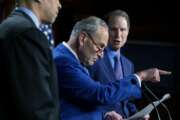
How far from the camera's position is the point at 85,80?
2.60 m

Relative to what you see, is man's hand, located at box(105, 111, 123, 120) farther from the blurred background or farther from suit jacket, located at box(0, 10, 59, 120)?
the blurred background

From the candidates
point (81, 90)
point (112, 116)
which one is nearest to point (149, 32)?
point (112, 116)

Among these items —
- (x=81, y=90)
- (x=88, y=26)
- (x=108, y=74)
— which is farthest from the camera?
(x=108, y=74)

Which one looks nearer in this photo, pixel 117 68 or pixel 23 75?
pixel 23 75

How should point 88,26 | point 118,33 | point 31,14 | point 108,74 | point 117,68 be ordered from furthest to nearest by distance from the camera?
1. point 118,33
2. point 117,68
3. point 108,74
4. point 88,26
5. point 31,14

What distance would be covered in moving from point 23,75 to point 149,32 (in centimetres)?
384

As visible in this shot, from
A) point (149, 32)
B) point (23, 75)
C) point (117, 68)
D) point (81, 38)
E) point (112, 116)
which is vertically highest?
point (23, 75)

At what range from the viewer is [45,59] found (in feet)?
6.29

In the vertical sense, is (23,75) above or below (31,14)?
below

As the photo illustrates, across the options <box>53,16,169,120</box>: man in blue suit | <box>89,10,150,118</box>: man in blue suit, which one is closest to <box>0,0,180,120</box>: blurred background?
<box>89,10,150,118</box>: man in blue suit

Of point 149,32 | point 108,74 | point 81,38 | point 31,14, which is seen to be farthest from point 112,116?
point 149,32

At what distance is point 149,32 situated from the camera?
559 cm

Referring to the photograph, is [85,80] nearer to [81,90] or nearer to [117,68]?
[81,90]

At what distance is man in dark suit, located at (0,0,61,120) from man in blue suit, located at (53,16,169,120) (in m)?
0.65
